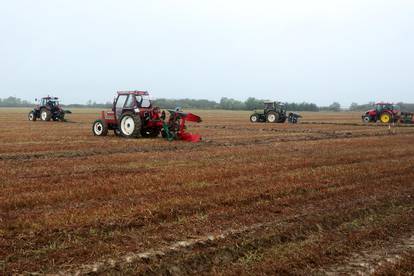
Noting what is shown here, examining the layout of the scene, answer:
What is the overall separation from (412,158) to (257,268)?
341 inches

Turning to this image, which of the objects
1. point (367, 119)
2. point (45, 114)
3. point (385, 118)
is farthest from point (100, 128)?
point (367, 119)

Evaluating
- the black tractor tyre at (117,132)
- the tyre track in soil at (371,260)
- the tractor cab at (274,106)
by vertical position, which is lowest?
the tyre track in soil at (371,260)

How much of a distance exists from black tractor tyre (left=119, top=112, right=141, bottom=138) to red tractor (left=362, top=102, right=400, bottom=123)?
72.9 ft

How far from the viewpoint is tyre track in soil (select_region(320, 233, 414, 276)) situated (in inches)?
166

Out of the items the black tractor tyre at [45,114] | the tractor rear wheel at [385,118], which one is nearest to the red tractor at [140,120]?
the black tractor tyre at [45,114]

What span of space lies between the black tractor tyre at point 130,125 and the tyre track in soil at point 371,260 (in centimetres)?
1270

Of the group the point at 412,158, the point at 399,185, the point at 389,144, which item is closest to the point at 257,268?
the point at 399,185

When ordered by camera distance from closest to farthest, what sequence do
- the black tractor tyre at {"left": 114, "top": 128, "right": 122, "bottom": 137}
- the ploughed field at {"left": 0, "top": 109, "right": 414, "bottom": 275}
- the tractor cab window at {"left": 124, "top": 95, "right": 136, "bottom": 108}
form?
1. the ploughed field at {"left": 0, "top": 109, "right": 414, "bottom": 275}
2. the tractor cab window at {"left": 124, "top": 95, "right": 136, "bottom": 108}
3. the black tractor tyre at {"left": 114, "top": 128, "right": 122, "bottom": 137}

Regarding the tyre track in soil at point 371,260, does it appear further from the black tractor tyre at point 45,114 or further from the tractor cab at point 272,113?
the black tractor tyre at point 45,114

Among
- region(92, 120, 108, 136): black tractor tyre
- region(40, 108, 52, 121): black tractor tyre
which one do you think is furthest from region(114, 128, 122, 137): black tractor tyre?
region(40, 108, 52, 121): black tractor tyre

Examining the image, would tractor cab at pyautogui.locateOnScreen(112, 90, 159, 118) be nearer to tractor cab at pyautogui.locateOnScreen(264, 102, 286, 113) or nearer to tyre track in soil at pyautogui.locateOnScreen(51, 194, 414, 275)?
tyre track in soil at pyautogui.locateOnScreen(51, 194, 414, 275)

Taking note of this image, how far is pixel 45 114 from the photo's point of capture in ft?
104

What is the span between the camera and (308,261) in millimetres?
4434

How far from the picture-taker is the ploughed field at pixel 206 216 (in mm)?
4375
